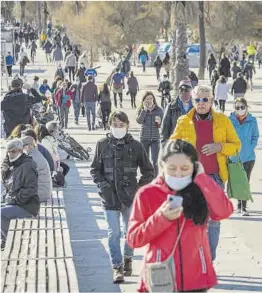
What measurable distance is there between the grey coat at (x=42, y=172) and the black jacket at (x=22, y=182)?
2.43 feet

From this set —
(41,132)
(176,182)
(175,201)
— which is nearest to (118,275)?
(176,182)

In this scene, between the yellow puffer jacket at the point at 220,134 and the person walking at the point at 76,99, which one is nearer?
the yellow puffer jacket at the point at 220,134

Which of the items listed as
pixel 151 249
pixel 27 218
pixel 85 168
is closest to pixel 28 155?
pixel 27 218

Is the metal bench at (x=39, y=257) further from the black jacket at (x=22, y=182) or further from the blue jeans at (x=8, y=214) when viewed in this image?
the black jacket at (x=22, y=182)

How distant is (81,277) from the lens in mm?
8242

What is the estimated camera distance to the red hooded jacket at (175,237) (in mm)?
5102

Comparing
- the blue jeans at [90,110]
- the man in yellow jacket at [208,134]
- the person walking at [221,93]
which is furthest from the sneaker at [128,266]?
the person walking at [221,93]

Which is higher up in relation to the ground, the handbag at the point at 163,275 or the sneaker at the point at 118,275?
the handbag at the point at 163,275

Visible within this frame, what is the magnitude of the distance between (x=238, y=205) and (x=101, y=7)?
33.4 metres

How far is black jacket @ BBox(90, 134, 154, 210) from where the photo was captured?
7797 mm

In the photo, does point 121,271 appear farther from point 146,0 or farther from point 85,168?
point 146,0

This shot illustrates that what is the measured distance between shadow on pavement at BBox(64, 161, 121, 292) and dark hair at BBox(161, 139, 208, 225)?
9.14 ft

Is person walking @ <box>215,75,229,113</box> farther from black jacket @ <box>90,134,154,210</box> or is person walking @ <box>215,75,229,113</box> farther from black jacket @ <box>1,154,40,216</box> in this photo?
black jacket @ <box>90,134,154,210</box>

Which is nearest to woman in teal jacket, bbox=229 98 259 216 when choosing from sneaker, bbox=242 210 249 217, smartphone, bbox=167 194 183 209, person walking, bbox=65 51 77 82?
sneaker, bbox=242 210 249 217
